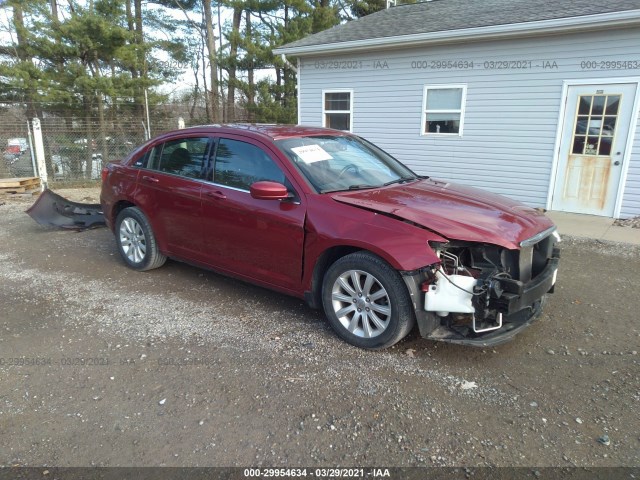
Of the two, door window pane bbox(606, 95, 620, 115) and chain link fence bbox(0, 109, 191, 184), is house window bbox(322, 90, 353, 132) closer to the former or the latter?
chain link fence bbox(0, 109, 191, 184)

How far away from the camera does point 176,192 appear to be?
444 cm

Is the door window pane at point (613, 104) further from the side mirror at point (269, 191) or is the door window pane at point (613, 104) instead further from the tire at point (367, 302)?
the side mirror at point (269, 191)

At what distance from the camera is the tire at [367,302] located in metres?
3.08

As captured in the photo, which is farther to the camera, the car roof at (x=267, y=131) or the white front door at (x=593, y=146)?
A: the white front door at (x=593, y=146)

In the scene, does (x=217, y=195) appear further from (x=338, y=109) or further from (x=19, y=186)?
(x=19, y=186)

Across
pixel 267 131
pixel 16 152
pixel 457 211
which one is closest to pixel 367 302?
pixel 457 211

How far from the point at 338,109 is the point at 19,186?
756 centimetres

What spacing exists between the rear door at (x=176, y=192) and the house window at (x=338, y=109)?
6840 mm

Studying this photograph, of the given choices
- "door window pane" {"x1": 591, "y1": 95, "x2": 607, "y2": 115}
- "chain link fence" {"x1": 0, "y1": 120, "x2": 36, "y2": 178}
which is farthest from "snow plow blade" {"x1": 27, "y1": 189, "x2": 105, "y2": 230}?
"door window pane" {"x1": 591, "y1": 95, "x2": 607, "y2": 115}

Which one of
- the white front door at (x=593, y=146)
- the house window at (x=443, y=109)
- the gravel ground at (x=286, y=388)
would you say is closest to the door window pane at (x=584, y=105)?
the white front door at (x=593, y=146)

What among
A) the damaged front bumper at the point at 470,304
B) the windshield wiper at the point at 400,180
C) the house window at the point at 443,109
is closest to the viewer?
the damaged front bumper at the point at 470,304

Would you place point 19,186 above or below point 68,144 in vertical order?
below

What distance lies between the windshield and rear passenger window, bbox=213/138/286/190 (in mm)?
189

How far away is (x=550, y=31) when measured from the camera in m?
7.80
